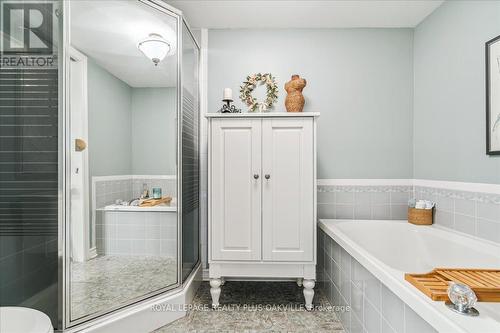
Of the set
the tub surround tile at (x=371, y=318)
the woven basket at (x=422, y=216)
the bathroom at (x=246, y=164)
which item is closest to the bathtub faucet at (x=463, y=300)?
the bathroom at (x=246, y=164)

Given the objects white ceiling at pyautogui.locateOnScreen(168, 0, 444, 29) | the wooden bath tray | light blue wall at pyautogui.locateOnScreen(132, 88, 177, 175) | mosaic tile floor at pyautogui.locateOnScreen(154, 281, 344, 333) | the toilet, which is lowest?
mosaic tile floor at pyautogui.locateOnScreen(154, 281, 344, 333)

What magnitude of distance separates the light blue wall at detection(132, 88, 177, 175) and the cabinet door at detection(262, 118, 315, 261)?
26.3 inches

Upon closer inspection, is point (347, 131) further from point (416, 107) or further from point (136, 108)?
point (136, 108)

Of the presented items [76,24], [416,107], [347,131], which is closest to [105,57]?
[76,24]

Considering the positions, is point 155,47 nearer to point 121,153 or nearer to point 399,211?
point 121,153

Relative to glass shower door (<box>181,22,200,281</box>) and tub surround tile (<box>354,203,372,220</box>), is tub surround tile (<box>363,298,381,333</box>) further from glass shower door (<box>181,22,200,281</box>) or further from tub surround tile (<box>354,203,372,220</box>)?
glass shower door (<box>181,22,200,281</box>)

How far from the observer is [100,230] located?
60.1 inches

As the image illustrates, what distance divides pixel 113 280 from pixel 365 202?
211 cm

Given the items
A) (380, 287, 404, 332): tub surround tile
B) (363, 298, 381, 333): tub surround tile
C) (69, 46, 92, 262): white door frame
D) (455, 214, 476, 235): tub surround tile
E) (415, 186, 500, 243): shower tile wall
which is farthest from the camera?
(455, 214, 476, 235): tub surround tile

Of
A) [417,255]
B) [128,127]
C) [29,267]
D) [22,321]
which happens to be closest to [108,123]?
[128,127]

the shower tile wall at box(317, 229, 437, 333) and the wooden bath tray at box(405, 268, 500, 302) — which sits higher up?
the wooden bath tray at box(405, 268, 500, 302)

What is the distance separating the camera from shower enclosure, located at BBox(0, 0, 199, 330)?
137 cm

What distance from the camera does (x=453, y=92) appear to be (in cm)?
198

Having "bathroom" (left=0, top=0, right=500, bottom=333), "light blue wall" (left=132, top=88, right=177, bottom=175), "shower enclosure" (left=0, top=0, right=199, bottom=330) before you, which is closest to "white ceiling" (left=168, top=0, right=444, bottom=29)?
"bathroom" (left=0, top=0, right=500, bottom=333)
